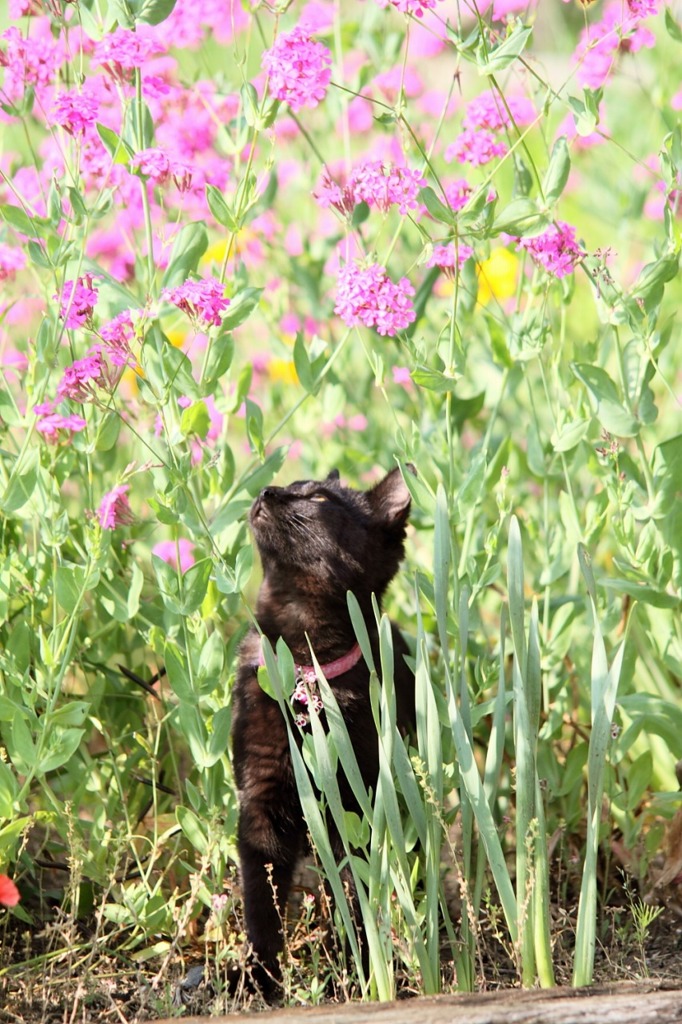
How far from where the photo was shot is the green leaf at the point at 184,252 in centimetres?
243

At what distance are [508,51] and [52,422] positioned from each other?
121 centimetres

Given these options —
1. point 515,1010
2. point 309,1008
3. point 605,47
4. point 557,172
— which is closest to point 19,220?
point 557,172

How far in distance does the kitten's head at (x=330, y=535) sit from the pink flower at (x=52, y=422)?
509 millimetres

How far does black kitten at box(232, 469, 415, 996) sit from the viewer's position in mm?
2619

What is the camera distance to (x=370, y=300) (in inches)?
93.1

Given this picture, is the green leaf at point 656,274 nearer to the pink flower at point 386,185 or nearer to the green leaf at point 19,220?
the pink flower at point 386,185

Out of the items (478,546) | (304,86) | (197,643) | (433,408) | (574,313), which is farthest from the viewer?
(574,313)

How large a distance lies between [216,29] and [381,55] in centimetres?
58

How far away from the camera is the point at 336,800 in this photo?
2160mm

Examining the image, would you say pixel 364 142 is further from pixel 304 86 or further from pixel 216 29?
pixel 304 86

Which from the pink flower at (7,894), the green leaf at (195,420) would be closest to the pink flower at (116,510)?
the green leaf at (195,420)

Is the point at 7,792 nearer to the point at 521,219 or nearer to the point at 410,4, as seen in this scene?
the point at 521,219

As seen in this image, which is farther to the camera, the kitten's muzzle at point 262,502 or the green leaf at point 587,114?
the kitten's muzzle at point 262,502

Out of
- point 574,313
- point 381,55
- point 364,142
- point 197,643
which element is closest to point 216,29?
point 381,55
